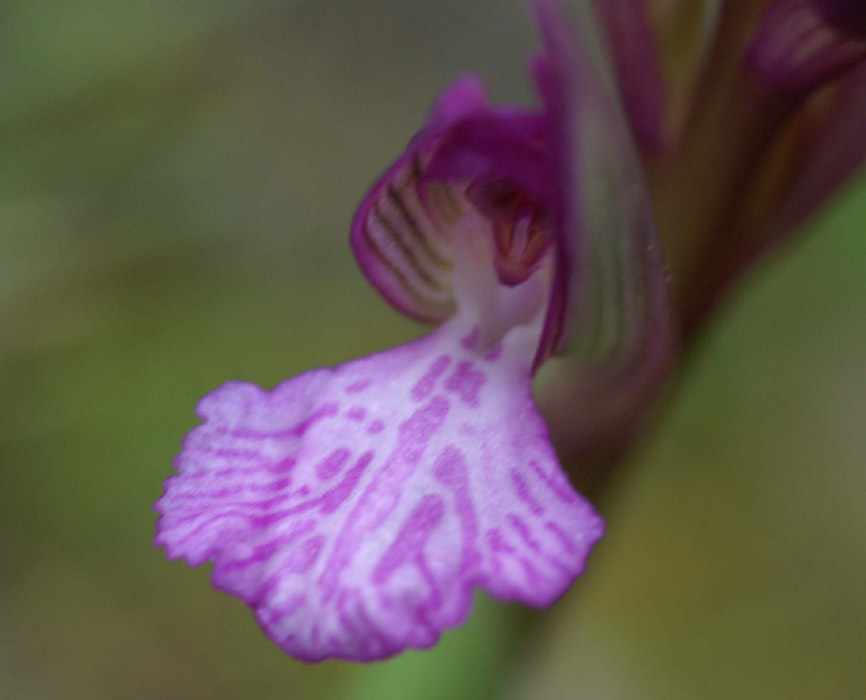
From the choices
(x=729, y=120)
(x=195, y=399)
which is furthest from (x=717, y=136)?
(x=195, y=399)

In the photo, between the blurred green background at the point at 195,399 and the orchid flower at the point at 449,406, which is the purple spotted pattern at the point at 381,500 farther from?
the blurred green background at the point at 195,399

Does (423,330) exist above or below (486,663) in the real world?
above

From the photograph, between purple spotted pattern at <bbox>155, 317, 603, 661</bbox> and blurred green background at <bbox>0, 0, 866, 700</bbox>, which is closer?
purple spotted pattern at <bbox>155, 317, 603, 661</bbox>

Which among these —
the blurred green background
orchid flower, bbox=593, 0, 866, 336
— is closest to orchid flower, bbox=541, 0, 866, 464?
orchid flower, bbox=593, 0, 866, 336

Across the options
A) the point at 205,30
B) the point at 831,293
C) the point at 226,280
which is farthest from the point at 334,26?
the point at 831,293

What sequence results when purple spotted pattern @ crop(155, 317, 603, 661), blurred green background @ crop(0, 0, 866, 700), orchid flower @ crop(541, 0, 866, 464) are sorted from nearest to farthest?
1. purple spotted pattern @ crop(155, 317, 603, 661)
2. orchid flower @ crop(541, 0, 866, 464)
3. blurred green background @ crop(0, 0, 866, 700)

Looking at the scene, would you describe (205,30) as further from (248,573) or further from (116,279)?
(248,573)

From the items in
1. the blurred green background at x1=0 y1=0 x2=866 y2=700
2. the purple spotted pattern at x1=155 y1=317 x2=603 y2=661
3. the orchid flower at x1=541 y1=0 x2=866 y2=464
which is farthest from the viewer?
the blurred green background at x1=0 y1=0 x2=866 y2=700

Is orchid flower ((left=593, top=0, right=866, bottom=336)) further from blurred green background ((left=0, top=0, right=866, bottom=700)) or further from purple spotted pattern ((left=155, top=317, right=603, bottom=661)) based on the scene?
blurred green background ((left=0, top=0, right=866, bottom=700))
